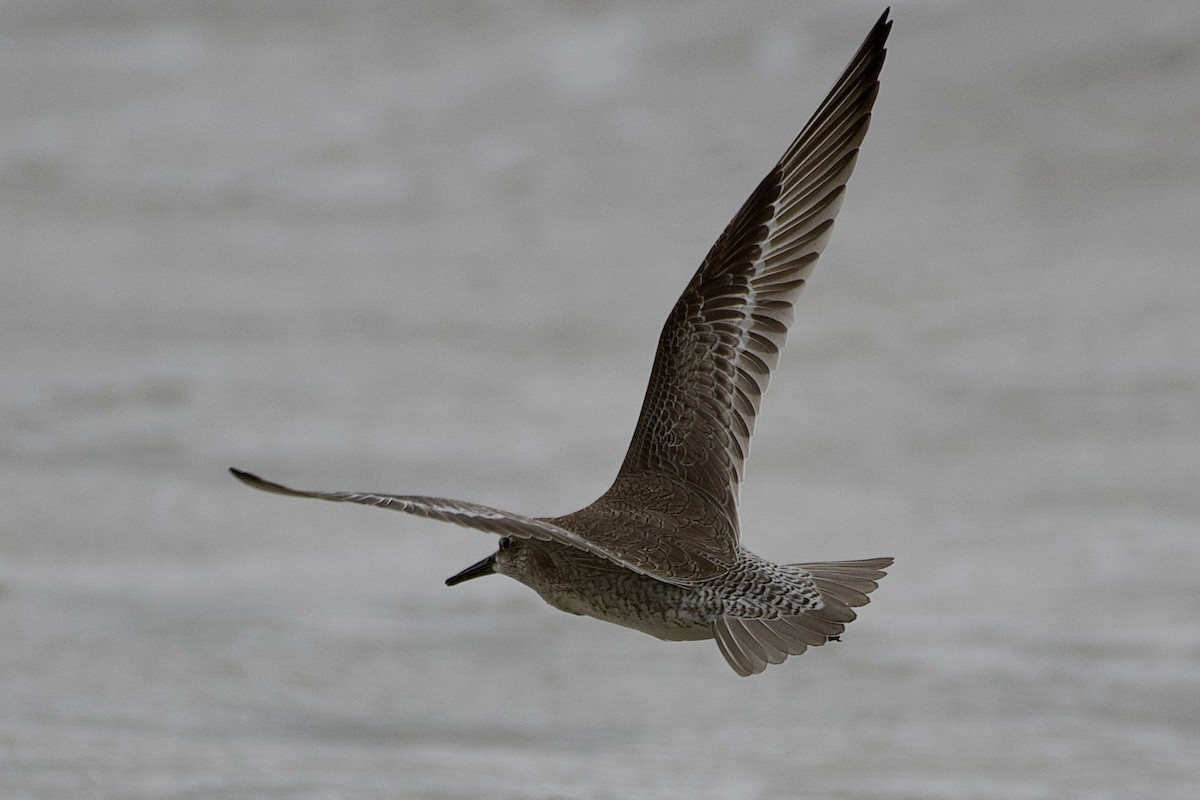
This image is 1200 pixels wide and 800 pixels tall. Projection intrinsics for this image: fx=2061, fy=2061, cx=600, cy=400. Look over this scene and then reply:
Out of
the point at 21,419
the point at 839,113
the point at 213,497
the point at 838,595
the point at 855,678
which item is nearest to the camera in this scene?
the point at 838,595

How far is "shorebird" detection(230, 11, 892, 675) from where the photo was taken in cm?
620

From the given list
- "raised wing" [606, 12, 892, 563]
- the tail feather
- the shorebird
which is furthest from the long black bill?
the tail feather

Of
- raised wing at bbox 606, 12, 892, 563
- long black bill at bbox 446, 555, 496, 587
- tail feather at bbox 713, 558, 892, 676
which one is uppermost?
raised wing at bbox 606, 12, 892, 563

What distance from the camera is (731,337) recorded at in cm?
693

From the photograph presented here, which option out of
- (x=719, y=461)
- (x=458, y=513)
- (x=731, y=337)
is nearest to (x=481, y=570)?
(x=719, y=461)

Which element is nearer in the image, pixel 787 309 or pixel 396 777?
pixel 787 309

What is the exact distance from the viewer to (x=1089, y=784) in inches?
310

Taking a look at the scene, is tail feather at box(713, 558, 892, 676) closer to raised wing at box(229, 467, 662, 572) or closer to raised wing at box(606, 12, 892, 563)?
raised wing at box(606, 12, 892, 563)

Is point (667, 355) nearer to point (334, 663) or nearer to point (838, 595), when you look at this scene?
point (838, 595)

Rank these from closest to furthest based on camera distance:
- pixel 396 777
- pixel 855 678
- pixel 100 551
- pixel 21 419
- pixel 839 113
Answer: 1. pixel 839 113
2. pixel 396 777
3. pixel 855 678
4. pixel 100 551
5. pixel 21 419

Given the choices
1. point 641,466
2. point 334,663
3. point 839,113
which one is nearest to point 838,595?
point 641,466

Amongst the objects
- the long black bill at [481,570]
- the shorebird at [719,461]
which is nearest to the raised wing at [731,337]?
the shorebird at [719,461]

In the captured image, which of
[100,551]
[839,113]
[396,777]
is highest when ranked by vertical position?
[839,113]

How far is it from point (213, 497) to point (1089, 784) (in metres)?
5.07
